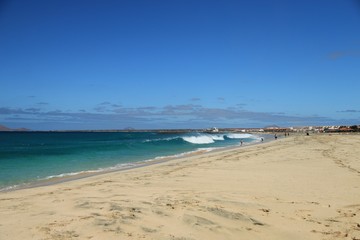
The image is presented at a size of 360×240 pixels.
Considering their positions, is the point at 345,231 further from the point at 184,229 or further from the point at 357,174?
the point at 357,174

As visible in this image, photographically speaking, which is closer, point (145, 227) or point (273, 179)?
point (145, 227)

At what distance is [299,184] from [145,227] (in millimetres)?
6176

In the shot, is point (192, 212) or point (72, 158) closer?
point (192, 212)

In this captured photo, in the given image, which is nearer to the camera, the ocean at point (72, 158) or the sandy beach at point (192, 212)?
the sandy beach at point (192, 212)

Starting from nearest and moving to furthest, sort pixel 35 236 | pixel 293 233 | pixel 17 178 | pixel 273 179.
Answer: pixel 35 236 → pixel 293 233 → pixel 273 179 → pixel 17 178

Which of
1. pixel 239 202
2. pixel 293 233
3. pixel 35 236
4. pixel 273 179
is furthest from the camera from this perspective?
pixel 273 179

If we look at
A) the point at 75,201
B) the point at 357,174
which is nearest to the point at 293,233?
the point at 75,201

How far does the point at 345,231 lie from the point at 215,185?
4.84 m

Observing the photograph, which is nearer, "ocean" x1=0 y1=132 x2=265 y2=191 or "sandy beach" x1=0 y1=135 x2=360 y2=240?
"sandy beach" x1=0 y1=135 x2=360 y2=240

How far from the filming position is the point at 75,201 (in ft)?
23.6

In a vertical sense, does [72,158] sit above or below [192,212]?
below

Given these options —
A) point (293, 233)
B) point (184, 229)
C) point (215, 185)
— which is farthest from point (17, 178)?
point (293, 233)

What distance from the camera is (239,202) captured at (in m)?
7.02

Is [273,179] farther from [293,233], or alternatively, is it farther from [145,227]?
[145,227]
